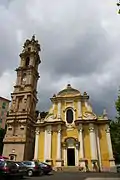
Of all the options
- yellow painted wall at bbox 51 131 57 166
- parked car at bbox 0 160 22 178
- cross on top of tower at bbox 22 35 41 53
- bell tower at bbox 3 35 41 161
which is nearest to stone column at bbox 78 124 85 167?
yellow painted wall at bbox 51 131 57 166

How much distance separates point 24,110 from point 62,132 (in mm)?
9807

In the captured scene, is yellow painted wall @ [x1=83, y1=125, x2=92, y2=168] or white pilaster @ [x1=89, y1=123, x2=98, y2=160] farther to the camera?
yellow painted wall @ [x1=83, y1=125, x2=92, y2=168]

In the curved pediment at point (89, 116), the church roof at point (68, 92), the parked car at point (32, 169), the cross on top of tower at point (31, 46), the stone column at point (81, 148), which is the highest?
the cross on top of tower at point (31, 46)

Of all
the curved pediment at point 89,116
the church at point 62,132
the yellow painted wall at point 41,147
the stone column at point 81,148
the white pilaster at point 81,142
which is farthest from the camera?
the curved pediment at point 89,116

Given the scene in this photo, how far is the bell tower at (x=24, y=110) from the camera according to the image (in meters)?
35.8

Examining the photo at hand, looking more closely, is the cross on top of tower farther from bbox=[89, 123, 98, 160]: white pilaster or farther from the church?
bbox=[89, 123, 98, 160]: white pilaster

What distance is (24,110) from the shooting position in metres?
39.4

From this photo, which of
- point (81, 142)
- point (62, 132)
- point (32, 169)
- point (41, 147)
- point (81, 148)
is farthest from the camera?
point (62, 132)

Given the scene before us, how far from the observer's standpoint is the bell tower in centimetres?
3578

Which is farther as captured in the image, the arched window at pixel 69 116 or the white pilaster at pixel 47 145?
the arched window at pixel 69 116

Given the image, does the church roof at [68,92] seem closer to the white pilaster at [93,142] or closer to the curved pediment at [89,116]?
the curved pediment at [89,116]

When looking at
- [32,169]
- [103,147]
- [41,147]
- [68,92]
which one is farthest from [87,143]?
[32,169]

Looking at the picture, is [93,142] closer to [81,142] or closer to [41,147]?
[81,142]

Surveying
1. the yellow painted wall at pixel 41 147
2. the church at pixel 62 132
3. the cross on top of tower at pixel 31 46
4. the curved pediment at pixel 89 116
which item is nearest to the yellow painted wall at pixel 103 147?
the church at pixel 62 132
